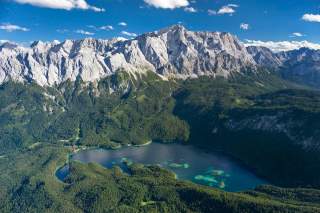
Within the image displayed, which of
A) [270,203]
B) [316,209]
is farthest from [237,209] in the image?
[316,209]

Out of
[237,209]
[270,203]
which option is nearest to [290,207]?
[270,203]

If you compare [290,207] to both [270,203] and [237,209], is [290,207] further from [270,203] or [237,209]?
[237,209]

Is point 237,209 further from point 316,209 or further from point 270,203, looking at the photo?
point 316,209

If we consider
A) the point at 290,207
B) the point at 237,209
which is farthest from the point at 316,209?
the point at 237,209

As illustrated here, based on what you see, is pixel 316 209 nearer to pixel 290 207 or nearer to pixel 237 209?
pixel 290 207

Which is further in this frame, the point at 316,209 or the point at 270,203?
the point at 270,203

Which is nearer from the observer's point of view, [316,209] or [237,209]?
[316,209]
